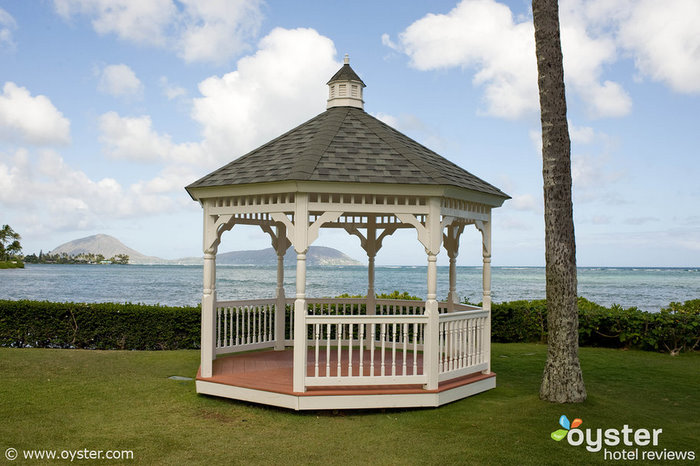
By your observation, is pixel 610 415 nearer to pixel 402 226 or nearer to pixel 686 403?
pixel 686 403

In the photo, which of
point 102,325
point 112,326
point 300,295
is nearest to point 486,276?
point 300,295

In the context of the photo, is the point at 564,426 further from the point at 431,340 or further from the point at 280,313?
the point at 280,313

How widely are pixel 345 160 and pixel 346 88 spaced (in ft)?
8.08

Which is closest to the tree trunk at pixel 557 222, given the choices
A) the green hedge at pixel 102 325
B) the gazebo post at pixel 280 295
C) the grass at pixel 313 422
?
the grass at pixel 313 422

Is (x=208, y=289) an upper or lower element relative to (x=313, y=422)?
upper

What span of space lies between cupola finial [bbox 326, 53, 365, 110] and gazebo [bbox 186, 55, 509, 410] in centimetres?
2

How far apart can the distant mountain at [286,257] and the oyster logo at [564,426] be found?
127780 millimetres

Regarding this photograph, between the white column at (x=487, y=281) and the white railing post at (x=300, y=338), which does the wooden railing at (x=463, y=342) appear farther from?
the white railing post at (x=300, y=338)

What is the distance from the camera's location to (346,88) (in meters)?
9.72

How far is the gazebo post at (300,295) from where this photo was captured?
7.17 m

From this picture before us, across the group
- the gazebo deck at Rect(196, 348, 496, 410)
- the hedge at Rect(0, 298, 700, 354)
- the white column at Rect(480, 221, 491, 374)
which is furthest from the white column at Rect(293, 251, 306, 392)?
the hedge at Rect(0, 298, 700, 354)

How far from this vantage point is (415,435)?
634 cm

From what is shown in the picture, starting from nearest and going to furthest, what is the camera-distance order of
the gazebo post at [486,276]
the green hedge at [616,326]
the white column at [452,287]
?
the gazebo post at [486,276] → the white column at [452,287] → the green hedge at [616,326]

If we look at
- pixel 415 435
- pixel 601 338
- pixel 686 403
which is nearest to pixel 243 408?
pixel 415 435
